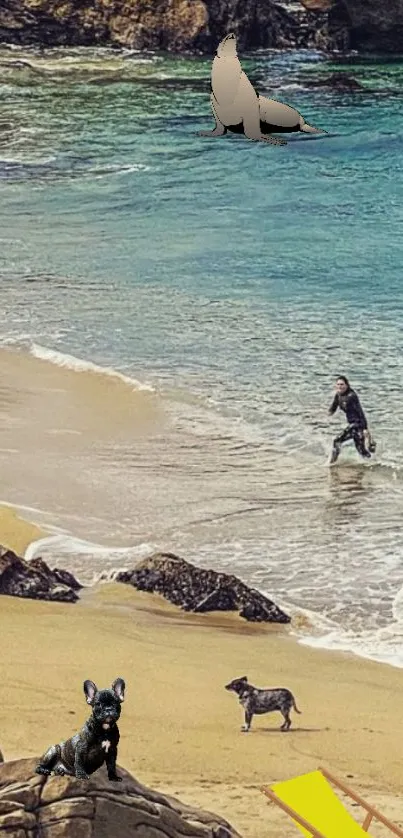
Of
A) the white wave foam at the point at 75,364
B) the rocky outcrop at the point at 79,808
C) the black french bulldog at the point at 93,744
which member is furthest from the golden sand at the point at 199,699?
the white wave foam at the point at 75,364

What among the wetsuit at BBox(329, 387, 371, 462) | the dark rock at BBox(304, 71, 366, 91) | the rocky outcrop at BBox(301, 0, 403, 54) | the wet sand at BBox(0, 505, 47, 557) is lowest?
the wet sand at BBox(0, 505, 47, 557)

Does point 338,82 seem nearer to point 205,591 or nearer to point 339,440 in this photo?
point 339,440

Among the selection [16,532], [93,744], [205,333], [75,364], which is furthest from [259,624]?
[205,333]

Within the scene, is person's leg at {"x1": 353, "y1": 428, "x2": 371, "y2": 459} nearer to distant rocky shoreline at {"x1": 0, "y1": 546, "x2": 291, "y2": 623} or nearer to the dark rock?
distant rocky shoreline at {"x1": 0, "y1": 546, "x2": 291, "y2": 623}

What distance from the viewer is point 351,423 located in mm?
20297

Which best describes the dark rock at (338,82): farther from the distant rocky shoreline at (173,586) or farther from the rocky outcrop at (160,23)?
the distant rocky shoreline at (173,586)

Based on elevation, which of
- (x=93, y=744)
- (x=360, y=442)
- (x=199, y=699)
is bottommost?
(x=199, y=699)

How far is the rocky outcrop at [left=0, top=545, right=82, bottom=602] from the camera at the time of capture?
1507 centimetres

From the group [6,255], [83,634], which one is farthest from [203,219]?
[83,634]

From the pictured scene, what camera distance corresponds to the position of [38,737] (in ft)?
38.5

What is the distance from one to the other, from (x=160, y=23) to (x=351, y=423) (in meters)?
31.4

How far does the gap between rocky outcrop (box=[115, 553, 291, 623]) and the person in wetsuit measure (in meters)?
4.77

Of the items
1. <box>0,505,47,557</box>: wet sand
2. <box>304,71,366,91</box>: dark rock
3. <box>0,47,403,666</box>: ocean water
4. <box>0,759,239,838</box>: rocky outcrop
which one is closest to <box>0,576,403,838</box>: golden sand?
<box>0,47,403,666</box>: ocean water

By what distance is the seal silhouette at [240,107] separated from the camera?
631 cm
